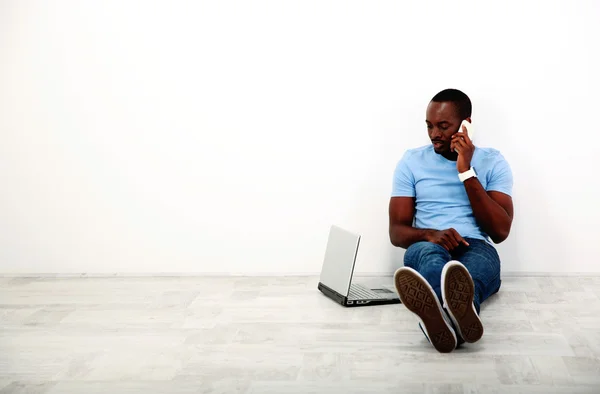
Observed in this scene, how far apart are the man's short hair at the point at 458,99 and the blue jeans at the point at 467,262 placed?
1.88ft

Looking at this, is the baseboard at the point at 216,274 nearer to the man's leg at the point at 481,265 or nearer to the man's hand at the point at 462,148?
the man's leg at the point at 481,265

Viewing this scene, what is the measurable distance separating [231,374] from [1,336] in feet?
3.67

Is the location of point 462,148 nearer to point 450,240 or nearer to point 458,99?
point 458,99

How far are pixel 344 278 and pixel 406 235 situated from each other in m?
0.34

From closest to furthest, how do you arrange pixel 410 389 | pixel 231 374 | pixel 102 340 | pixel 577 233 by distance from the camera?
pixel 410 389 < pixel 231 374 < pixel 102 340 < pixel 577 233

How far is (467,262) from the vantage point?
3650mm

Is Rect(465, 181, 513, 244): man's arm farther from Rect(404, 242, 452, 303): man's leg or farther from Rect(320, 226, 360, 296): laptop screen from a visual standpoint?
Rect(320, 226, 360, 296): laptop screen

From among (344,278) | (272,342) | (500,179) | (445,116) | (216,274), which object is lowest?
(216,274)

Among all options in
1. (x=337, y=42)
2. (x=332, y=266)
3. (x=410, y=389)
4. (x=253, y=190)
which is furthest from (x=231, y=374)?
(x=337, y=42)

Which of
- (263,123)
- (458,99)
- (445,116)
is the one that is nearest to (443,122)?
(445,116)

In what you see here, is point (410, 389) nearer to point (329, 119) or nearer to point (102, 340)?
point (102, 340)

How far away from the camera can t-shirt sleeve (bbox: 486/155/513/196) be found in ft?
12.7

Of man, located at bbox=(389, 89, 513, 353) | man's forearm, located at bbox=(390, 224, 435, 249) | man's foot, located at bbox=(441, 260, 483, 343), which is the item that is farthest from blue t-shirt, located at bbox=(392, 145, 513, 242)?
man's foot, located at bbox=(441, 260, 483, 343)

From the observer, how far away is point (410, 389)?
2.71m
